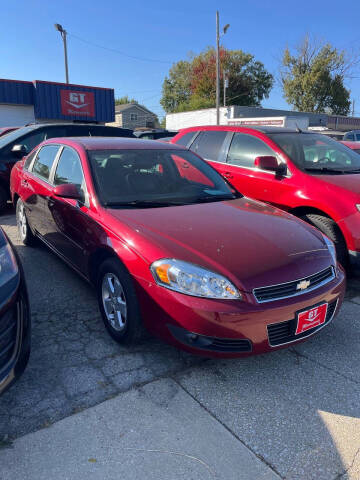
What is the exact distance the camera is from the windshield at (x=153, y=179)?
3.33 m

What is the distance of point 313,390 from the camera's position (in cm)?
254

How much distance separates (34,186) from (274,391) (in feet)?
11.4

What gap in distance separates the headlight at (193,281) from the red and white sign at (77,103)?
80.1ft

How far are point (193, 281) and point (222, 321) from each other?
299mm

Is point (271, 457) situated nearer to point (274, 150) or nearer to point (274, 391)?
point (274, 391)

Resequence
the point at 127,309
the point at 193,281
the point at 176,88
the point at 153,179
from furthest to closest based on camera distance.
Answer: the point at 176,88, the point at 153,179, the point at 127,309, the point at 193,281

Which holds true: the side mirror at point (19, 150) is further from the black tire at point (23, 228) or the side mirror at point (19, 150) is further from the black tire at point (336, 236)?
the black tire at point (336, 236)

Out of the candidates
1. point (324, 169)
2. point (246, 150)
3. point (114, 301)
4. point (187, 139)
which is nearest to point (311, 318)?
point (114, 301)

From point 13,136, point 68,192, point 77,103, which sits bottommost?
point 68,192

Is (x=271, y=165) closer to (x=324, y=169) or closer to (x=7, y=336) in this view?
(x=324, y=169)

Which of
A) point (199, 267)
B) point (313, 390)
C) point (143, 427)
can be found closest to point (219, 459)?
point (143, 427)

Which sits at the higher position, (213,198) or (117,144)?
(117,144)

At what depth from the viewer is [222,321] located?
2.34 meters

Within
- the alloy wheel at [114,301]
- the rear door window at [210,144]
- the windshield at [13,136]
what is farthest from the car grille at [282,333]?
the windshield at [13,136]
